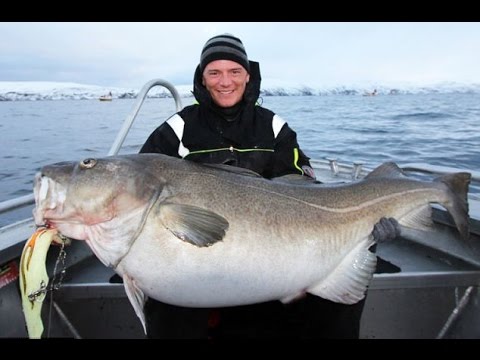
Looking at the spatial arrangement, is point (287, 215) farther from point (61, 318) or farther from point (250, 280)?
point (61, 318)

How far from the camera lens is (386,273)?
3.07 m

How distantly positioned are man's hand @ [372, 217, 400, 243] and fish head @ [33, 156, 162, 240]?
60.0 inches

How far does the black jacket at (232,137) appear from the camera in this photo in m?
3.29

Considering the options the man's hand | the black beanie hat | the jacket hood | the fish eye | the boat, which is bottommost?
the boat

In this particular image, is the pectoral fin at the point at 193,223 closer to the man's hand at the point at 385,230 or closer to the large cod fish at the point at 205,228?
the large cod fish at the point at 205,228

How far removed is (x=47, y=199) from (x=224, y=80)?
6.12ft

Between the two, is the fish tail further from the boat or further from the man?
the man

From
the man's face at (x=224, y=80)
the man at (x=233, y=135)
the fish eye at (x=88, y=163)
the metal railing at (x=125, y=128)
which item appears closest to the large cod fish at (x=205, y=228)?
the fish eye at (x=88, y=163)

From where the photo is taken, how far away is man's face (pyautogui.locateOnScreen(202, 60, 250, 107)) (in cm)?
333

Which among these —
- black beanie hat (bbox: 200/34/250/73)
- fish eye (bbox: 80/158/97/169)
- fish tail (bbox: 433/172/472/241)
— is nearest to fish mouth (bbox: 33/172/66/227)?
fish eye (bbox: 80/158/97/169)

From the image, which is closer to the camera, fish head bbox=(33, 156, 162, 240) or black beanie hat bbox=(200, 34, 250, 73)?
fish head bbox=(33, 156, 162, 240)

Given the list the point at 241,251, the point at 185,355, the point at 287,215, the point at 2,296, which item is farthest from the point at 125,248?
the point at 2,296

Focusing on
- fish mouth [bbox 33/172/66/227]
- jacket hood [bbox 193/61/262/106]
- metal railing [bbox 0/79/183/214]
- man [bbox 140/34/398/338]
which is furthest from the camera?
jacket hood [bbox 193/61/262/106]
